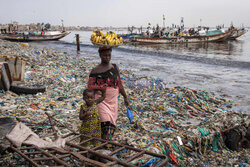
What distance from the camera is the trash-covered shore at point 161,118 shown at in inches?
144

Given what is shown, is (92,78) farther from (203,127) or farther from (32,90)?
(32,90)

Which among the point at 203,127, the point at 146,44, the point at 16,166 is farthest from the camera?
the point at 146,44

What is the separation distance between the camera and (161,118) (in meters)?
5.08

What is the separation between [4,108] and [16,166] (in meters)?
2.94

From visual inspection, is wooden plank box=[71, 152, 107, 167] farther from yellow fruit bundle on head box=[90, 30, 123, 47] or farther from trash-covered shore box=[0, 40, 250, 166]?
yellow fruit bundle on head box=[90, 30, 123, 47]

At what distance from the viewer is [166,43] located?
39000mm

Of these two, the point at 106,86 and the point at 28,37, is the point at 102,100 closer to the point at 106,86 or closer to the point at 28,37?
the point at 106,86

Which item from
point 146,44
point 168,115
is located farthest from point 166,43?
point 168,115

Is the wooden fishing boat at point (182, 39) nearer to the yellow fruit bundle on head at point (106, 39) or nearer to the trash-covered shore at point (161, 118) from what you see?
the trash-covered shore at point (161, 118)

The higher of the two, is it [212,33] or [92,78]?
[212,33]

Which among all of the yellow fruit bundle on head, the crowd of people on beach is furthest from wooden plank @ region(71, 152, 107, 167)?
the yellow fruit bundle on head

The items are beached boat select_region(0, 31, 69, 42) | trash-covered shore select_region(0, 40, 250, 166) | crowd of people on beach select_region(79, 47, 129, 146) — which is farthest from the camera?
beached boat select_region(0, 31, 69, 42)

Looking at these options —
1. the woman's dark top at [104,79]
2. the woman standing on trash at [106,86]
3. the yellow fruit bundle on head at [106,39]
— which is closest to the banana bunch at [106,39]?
the yellow fruit bundle on head at [106,39]

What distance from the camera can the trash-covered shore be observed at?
3.66m
